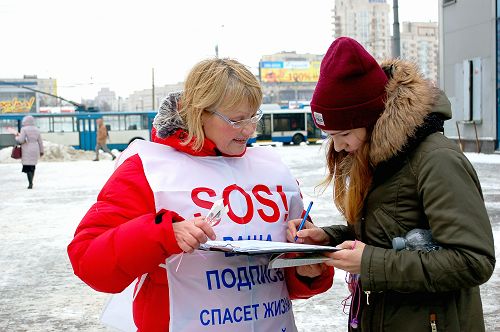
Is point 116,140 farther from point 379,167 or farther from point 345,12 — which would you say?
point 345,12

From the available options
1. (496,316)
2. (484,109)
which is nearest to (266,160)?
(496,316)

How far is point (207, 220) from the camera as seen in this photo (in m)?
1.90

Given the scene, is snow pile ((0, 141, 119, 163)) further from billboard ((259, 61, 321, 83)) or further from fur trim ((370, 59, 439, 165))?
billboard ((259, 61, 321, 83))

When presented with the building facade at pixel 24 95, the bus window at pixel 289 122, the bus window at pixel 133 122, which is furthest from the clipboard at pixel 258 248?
the building facade at pixel 24 95

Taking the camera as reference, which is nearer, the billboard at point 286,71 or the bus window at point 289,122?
the bus window at point 289,122

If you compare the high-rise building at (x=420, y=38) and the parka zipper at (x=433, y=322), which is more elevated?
the high-rise building at (x=420, y=38)

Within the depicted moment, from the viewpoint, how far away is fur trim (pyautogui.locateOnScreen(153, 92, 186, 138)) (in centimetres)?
222

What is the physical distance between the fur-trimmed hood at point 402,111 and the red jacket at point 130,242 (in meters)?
0.61

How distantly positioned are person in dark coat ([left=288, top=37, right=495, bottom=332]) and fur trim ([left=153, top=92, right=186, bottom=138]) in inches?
19.6

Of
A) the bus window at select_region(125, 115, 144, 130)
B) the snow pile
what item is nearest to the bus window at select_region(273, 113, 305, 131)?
the bus window at select_region(125, 115, 144, 130)

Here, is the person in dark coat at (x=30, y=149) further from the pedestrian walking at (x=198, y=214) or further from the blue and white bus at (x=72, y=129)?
the blue and white bus at (x=72, y=129)

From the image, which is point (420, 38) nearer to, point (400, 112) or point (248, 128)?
point (248, 128)

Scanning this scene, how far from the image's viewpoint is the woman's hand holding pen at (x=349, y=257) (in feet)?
6.21

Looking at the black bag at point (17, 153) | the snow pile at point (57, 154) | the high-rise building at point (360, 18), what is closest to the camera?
the black bag at point (17, 153)
